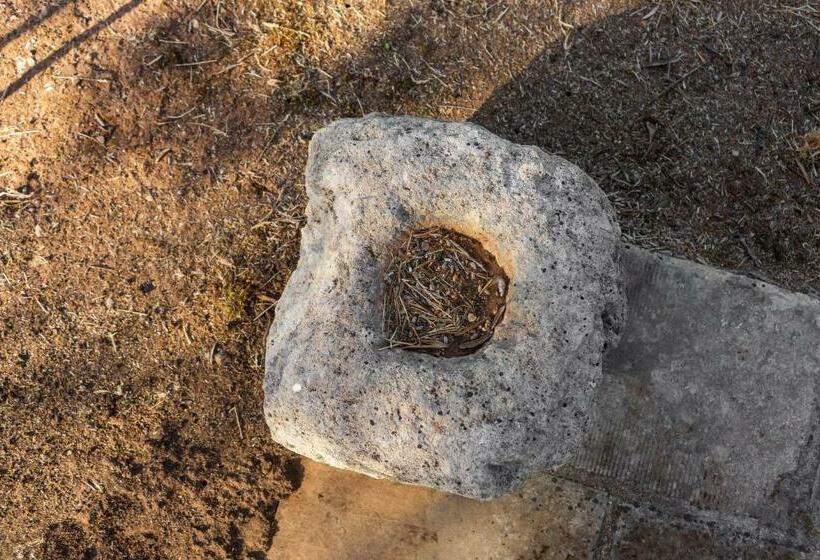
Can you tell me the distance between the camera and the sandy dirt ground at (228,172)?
3.01 metres

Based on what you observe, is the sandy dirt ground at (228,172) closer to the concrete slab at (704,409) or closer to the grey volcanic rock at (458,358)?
the concrete slab at (704,409)

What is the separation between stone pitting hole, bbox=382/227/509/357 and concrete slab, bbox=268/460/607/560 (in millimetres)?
1080

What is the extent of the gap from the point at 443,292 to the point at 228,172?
1.43 meters

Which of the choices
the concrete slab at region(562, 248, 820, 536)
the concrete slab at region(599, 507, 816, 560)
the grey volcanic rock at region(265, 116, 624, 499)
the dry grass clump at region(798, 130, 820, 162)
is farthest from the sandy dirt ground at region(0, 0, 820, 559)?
the concrete slab at region(599, 507, 816, 560)

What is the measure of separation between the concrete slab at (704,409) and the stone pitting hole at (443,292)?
1.01 metres

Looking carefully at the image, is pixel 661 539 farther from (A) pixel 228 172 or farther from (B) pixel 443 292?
(A) pixel 228 172

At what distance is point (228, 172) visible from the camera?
3074 mm

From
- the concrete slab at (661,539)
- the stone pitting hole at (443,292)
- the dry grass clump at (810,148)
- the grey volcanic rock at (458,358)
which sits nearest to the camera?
the grey volcanic rock at (458,358)

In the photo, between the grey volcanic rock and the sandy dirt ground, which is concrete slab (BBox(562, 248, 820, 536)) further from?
the grey volcanic rock

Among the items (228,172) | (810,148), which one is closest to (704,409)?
(810,148)

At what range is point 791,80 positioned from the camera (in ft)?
10.4

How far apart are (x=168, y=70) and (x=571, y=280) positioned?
2347mm

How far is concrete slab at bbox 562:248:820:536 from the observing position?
→ 2990 mm

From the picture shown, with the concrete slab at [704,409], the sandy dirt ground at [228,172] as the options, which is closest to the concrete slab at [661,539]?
the concrete slab at [704,409]
